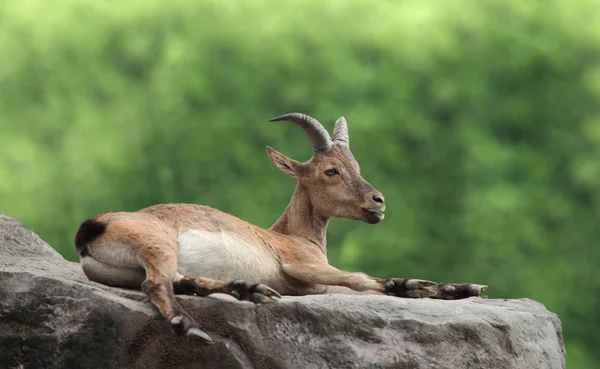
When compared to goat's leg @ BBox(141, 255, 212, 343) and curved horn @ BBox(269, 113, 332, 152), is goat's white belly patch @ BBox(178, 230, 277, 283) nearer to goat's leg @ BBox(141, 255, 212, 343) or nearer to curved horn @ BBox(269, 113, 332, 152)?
goat's leg @ BBox(141, 255, 212, 343)

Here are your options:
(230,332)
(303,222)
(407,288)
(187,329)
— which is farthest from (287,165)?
(187,329)

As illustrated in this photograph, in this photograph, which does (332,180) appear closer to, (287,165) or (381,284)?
(287,165)

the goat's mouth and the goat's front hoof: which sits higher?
the goat's mouth

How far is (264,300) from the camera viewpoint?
5.92 metres

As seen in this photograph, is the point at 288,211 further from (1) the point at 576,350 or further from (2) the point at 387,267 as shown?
(1) the point at 576,350

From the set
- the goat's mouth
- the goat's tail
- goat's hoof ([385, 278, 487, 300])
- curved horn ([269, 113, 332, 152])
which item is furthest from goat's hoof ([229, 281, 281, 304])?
curved horn ([269, 113, 332, 152])

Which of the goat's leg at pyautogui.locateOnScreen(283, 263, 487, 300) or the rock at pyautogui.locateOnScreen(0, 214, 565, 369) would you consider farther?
the goat's leg at pyautogui.locateOnScreen(283, 263, 487, 300)

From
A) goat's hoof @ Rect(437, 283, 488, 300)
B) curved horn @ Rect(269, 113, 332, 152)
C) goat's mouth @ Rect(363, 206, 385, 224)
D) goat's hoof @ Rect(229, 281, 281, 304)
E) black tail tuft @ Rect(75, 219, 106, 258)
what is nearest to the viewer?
goat's hoof @ Rect(229, 281, 281, 304)

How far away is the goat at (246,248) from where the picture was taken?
6.02 m

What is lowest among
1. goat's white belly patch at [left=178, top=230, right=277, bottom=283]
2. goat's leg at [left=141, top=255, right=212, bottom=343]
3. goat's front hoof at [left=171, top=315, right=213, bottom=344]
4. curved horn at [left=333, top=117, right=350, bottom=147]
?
goat's front hoof at [left=171, top=315, right=213, bottom=344]

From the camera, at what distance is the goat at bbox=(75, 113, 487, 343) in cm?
602

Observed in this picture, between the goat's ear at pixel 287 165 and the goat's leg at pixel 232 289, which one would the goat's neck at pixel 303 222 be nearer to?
the goat's ear at pixel 287 165

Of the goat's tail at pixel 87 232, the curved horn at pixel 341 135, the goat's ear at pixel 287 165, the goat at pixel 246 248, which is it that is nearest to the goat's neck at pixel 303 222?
the goat at pixel 246 248

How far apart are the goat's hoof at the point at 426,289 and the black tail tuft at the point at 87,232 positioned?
1929mm
